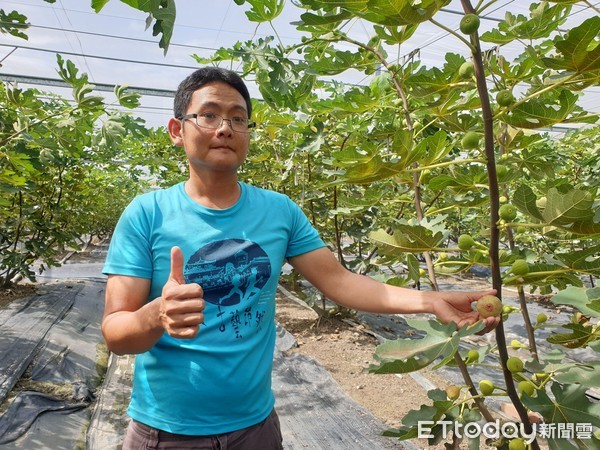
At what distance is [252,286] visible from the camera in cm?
130

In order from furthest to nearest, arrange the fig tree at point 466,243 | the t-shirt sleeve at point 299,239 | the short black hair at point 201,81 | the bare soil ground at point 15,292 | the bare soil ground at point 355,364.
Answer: the bare soil ground at point 15,292, the bare soil ground at point 355,364, the t-shirt sleeve at point 299,239, the short black hair at point 201,81, the fig tree at point 466,243

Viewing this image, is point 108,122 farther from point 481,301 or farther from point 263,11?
point 481,301

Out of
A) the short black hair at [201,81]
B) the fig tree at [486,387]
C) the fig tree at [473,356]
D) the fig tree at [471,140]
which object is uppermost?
the short black hair at [201,81]

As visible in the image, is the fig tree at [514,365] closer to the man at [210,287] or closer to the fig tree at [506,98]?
the man at [210,287]

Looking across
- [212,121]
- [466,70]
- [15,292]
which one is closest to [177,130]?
[212,121]

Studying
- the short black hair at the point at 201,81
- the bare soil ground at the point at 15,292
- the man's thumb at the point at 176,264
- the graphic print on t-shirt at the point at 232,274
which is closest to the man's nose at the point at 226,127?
the short black hair at the point at 201,81

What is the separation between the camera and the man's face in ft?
4.11

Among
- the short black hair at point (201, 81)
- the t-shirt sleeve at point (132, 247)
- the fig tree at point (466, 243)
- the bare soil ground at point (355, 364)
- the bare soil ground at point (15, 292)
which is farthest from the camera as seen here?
the bare soil ground at point (15, 292)

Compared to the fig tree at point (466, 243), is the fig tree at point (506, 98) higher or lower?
higher

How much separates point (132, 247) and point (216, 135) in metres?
0.34

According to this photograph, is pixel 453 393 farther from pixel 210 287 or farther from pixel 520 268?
pixel 210 287

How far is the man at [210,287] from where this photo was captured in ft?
3.98

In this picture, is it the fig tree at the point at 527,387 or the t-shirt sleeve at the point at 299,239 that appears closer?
the fig tree at the point at 527,387

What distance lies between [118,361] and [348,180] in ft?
11.4
